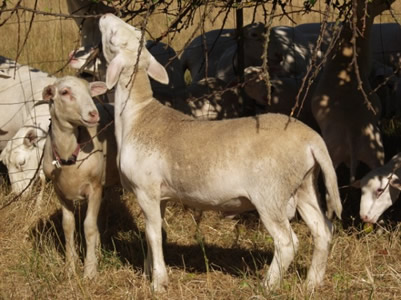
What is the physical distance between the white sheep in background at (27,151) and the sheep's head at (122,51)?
1629 millimetres

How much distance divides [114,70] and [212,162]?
925 millimetres

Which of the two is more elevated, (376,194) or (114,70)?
(114,70)

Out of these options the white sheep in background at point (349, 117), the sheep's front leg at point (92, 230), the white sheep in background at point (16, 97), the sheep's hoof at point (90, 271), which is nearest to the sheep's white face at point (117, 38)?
the sheep's front leg at point (92, 230)

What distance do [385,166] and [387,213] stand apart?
57 cm

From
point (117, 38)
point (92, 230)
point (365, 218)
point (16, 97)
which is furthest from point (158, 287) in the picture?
point (16, 97)

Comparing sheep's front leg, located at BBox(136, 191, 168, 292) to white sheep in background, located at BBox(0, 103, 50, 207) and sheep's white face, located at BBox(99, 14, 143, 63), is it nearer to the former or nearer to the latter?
sheep's white face, located at BBox(99, 14, 143, 63)

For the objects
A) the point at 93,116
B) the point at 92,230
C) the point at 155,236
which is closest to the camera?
the point at 155,236

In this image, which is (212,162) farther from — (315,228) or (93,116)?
(93,116)

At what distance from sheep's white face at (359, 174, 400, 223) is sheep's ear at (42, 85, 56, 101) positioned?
7.42 ft

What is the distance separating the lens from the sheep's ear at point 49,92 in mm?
5137

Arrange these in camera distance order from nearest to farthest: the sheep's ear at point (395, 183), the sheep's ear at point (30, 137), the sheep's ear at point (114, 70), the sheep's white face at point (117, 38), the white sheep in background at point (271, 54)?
1. the sheep's ear at point (114, 70)
2. the sheep's white face at point (117, 38)
3. the sheep's ear at point (395, 183)
4. the sheep's ear at point (30, 137)
5. the white sheep in background at point (271, 54)

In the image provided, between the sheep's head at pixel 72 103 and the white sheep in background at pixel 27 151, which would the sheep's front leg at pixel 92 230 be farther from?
the white sheep in background at pixel 27 151

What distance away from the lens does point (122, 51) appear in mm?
4984

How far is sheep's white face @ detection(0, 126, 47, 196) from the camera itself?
21.4 feet
